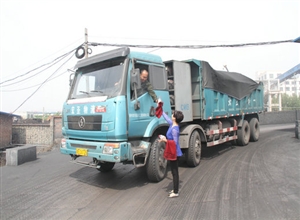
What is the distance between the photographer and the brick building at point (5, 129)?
734 inches

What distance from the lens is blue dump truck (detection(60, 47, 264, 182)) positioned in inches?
173

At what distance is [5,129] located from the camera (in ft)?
62.5

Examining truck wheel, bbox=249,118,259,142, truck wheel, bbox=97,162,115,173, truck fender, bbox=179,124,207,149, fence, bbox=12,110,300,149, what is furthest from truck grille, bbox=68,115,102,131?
fence, bbox=12,110,300,149

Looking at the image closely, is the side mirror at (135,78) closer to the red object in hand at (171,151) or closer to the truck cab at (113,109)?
the truck cab at (113,109)

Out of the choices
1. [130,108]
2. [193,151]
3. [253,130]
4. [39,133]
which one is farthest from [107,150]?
[39,133]

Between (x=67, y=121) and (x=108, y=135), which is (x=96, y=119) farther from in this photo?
(x=67, y=121)

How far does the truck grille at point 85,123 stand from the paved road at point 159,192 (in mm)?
1388

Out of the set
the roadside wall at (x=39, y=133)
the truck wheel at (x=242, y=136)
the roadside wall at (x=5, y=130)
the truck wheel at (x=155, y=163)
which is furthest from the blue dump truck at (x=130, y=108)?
the roadside wall at (x=5, y=130)

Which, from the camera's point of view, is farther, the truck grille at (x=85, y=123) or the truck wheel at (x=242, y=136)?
the truck wheel at (x=242, y=136)

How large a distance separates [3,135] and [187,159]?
1859cm

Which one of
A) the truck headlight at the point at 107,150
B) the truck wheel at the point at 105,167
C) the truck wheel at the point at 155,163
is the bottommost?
the truck wheel at the point at 105,167

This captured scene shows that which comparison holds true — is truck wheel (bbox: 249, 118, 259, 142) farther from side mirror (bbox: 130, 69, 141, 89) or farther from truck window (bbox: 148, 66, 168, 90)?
side mirror (bbox: 130, 69, 141, 89)

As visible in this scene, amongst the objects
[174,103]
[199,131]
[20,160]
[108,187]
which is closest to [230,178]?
[199,131]

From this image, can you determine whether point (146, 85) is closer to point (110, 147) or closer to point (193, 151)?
point (110, 147)
